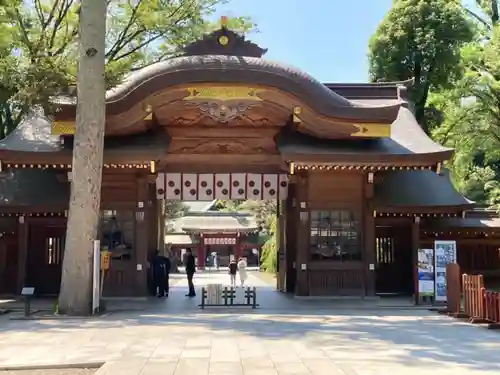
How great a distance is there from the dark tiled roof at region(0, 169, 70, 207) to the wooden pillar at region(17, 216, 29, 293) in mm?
597

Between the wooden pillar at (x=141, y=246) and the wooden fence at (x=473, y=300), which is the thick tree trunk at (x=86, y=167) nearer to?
the wooden pillar at (x=141, y=246)

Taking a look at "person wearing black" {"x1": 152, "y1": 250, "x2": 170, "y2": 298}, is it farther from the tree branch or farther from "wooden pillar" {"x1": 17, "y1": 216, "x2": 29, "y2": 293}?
the tree branch

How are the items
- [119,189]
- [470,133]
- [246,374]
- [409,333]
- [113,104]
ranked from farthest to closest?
[470,133] < [119,189] < [113,104] < [409,333] < [246,374]

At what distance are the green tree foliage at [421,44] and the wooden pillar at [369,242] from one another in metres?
11.8

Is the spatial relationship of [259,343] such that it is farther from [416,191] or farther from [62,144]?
[416,191]

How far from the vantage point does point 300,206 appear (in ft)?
52.7

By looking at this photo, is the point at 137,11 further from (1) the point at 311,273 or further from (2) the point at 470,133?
(2) the point at 470,133

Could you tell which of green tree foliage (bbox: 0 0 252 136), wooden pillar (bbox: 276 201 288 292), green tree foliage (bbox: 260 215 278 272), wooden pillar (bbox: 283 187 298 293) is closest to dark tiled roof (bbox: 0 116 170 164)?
green tree foliage (bbox: 0 0 252 136)

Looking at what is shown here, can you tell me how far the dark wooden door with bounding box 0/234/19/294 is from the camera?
668 inches

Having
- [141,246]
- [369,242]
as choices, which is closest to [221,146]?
[141,246]

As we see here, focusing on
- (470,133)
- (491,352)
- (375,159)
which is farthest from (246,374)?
(470,133)

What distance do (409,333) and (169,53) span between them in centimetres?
1355

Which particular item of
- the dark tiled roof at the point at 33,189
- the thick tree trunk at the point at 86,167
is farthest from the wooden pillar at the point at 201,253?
the thick tree trunk at the point at 86,167

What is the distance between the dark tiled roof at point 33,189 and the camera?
16.1 metres
